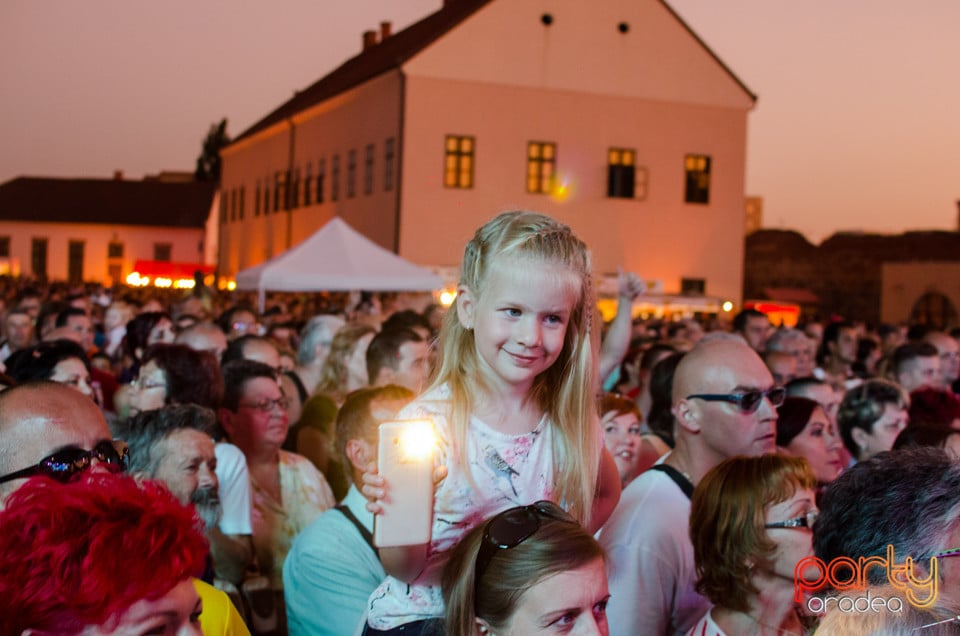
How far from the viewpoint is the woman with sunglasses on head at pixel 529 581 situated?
261 cm

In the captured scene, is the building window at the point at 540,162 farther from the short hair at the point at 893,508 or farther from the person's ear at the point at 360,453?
the short hair at the point at 893,508

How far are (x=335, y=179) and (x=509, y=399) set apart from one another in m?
38.4

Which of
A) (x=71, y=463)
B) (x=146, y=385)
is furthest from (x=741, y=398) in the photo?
(x=146, y=385)

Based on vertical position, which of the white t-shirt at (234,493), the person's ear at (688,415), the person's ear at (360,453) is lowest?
the white t-shirt at (234,493)

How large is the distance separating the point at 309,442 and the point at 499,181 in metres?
28.0

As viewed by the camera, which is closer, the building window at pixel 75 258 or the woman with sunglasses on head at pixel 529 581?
the woman with sunglasses on head at pixel 529 581

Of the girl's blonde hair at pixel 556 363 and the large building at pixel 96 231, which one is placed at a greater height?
the large building at pixel 96 231

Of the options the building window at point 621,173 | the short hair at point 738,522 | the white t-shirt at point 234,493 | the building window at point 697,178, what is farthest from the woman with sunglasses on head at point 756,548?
the building window at point 697,178

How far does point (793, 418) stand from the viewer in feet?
18.2

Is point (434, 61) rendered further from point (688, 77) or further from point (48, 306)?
point (48, 306)

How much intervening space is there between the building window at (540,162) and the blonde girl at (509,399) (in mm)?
31730

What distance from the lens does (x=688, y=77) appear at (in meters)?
36.0

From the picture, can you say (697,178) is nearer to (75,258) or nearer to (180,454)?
(180,454)

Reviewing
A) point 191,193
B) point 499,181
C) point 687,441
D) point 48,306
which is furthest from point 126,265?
point 687,441
